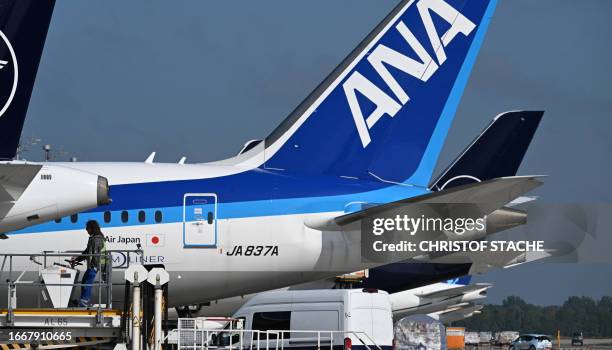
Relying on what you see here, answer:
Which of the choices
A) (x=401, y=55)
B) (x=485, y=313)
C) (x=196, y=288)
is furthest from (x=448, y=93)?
(x=485, y=313)

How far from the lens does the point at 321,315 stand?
2577 centimetres

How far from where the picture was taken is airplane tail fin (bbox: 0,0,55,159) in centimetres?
1633

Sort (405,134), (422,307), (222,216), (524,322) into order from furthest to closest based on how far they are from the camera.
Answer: (524,322) → (422,307) → (405,134) → (222,216)

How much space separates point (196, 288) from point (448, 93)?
733cm

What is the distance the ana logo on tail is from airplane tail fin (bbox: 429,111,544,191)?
14654 mm

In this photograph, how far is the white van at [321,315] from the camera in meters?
25.6

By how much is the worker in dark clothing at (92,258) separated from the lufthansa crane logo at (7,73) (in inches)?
152

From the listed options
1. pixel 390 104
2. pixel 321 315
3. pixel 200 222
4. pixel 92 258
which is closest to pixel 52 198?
pixel 92 258

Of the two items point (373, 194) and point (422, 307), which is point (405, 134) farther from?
point (422, 307)

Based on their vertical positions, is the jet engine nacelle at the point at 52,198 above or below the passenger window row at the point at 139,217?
below

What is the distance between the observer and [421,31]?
25.4 meters

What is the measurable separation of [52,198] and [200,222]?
6563 millimetres

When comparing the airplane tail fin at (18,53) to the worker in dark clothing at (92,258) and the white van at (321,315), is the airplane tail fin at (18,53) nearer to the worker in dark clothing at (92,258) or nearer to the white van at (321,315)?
the worker in dark clothing at (92,258)

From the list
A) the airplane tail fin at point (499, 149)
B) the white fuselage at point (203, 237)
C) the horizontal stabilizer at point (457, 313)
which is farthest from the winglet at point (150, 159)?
the horizontal stabilizer at point (457, 313)
